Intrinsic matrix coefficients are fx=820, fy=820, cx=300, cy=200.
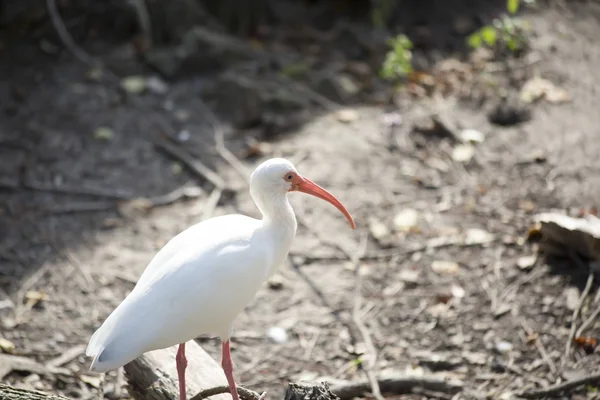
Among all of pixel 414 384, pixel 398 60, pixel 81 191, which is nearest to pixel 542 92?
pixel 398 60

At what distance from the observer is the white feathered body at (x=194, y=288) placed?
3.10m

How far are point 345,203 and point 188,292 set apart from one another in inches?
94.6

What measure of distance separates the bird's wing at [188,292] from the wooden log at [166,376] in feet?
1.23

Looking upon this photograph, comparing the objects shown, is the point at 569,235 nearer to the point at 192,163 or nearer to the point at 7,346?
Result: the point at 192,163

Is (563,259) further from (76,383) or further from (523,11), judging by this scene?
(523,11)

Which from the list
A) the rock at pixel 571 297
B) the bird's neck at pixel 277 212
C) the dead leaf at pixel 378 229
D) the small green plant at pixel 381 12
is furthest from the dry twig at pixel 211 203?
the small green plant at pixel 381 12

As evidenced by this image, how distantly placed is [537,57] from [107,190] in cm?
362

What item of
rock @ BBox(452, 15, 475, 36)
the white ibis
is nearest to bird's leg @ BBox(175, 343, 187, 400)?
the white ibis

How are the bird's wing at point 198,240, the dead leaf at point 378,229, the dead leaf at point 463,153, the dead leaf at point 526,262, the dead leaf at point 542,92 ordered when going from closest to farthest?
the bird's wing at point 198,240 → the dead leaf at point 526,262 → the dead leaf at point 378,229 → the dead leaf at point 463,153 → the dead leaf at point 542,92

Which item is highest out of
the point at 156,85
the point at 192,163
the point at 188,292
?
the point at 188,292

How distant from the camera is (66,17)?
24.9 ft

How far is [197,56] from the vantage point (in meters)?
6.94

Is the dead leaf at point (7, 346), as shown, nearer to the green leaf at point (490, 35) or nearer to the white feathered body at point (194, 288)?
the white feathered body at point (194, 288)

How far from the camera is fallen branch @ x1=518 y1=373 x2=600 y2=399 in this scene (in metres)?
3.89
